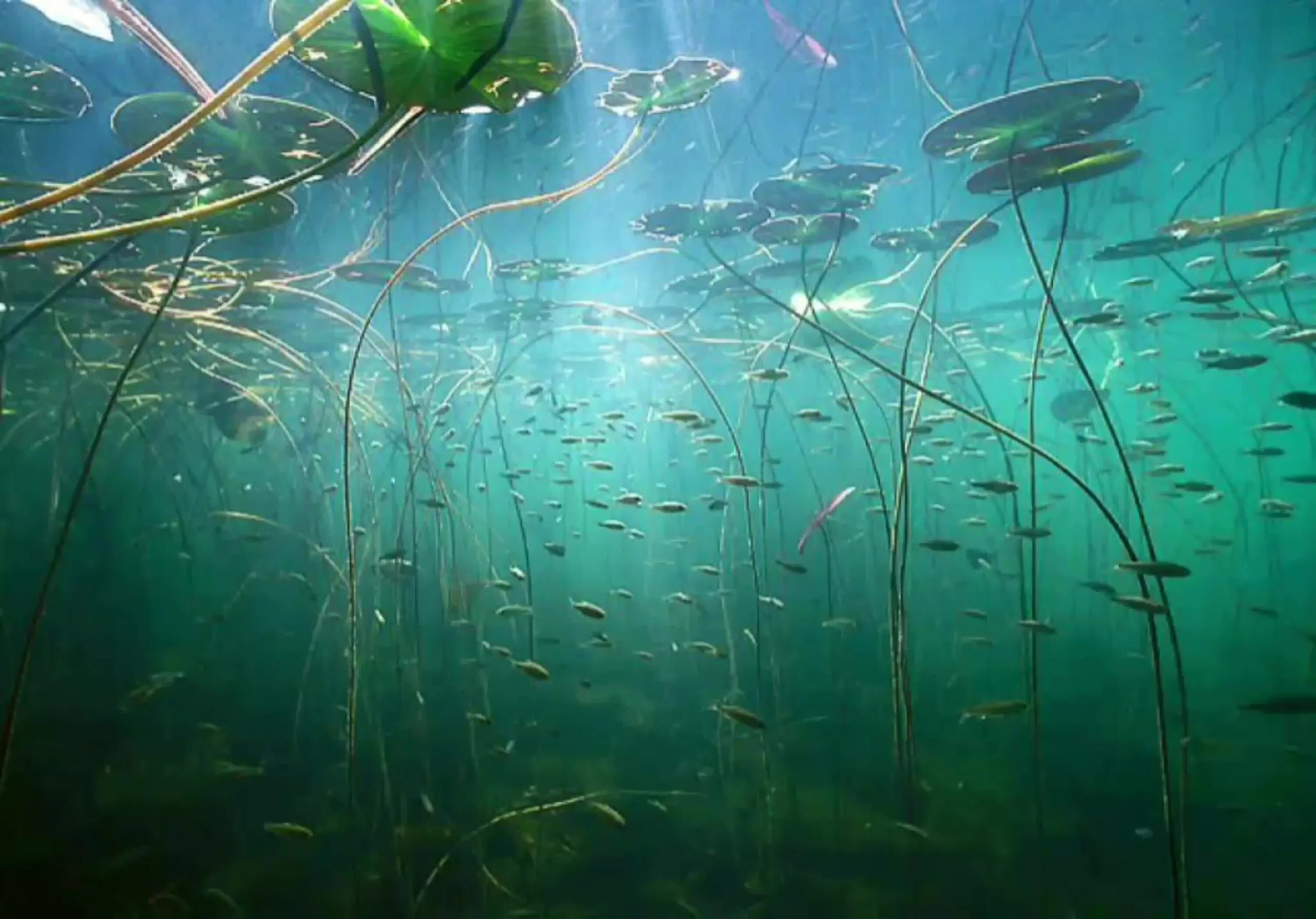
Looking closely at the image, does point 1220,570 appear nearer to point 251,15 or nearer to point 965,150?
point 965,150

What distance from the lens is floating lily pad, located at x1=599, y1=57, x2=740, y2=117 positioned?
13.7 feet

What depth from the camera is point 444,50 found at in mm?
2096

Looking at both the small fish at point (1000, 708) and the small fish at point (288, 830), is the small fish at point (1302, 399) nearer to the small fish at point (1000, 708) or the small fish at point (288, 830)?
the small fish at point (1000, 708)

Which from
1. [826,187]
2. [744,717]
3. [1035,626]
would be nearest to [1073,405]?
[826,187]

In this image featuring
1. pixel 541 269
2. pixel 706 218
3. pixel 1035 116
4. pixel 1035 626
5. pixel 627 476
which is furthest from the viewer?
pixel 627 476

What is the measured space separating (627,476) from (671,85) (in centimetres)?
A: 1124

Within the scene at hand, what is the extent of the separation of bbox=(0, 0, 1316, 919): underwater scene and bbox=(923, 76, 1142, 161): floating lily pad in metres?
0.04

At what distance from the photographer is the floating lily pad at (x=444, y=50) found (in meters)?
1.97

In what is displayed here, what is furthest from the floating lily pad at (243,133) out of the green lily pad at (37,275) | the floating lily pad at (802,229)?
the green lily pad at (37,275)

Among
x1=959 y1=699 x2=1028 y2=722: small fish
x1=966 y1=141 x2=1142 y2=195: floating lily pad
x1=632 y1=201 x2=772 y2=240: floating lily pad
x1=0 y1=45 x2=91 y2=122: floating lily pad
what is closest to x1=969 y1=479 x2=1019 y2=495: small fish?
x1=959 y1=699 x2=1028 y2=722: small fish

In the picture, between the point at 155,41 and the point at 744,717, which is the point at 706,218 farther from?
the point at 155,41

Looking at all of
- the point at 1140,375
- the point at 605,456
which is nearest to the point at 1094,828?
the point at 1140,375

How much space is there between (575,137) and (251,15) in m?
3.24

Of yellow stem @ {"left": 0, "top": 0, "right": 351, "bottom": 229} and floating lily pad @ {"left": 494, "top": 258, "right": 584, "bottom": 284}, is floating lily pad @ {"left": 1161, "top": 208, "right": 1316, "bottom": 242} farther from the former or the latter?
yellow stem @ {"left": 0, "top": 0, "right": 351, "bottom": 229}
